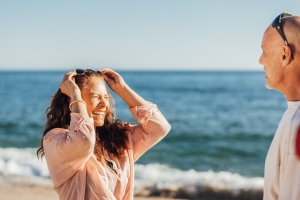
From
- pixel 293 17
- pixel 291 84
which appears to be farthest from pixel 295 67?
pixel 293 17

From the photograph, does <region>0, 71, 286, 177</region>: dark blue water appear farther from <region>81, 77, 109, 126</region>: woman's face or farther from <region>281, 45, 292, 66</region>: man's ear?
<region>281, 45, 292, 66</region>: man's ear

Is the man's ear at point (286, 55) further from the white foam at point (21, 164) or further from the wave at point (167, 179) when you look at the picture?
the white foam at point (21, 164)

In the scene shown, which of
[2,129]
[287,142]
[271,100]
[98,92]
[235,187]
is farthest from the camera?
[271,100]

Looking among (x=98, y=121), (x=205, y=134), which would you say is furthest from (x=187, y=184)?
(x=205, y=134)

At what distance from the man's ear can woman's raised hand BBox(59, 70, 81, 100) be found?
4.65 ft

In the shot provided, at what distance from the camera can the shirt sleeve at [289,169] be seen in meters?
2.32

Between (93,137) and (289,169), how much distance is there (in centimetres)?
130

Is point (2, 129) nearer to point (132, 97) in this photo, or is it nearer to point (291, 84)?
point (132, 97)

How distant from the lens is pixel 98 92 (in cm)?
343

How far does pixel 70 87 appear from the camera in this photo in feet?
10.9

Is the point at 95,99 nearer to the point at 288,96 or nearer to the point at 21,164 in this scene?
the point at 288,96

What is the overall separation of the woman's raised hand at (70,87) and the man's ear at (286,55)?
1416 mm

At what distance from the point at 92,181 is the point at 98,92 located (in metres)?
0.64

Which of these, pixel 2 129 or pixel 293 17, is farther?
pixel 2 129
